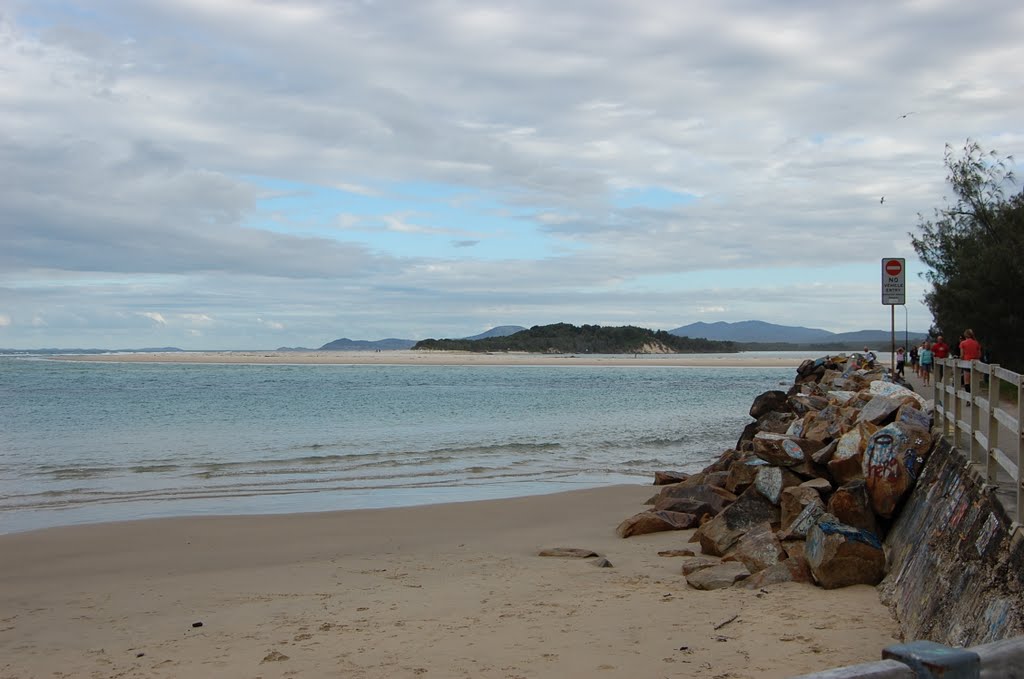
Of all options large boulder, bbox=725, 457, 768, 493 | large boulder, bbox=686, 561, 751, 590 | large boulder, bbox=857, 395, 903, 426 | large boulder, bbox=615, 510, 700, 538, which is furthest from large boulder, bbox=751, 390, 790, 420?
large boulder, bbox=686, 561, 751, 590

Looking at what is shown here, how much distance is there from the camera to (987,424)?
20.8 ft

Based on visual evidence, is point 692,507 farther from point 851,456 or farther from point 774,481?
point 851,456

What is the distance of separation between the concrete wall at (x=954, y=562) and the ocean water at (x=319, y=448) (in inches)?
297

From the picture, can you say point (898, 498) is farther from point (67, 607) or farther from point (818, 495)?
point (67, 607)

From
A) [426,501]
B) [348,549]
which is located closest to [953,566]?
[348,549]

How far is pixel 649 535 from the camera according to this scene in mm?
9898

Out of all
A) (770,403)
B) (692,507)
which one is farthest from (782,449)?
(770,403)

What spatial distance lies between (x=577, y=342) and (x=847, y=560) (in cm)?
12291

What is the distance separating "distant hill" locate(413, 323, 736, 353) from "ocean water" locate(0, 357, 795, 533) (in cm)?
8832

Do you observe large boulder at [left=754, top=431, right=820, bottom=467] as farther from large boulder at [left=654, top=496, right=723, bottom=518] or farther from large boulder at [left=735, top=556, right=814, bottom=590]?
large boulder at [left=735, top=556, right=814, bottom=590]

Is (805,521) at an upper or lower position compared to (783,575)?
upper

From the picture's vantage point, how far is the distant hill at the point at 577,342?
12556cm

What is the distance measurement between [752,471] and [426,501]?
193 inches

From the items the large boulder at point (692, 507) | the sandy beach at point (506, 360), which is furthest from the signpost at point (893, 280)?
the sandy beach at point (506, 360)
